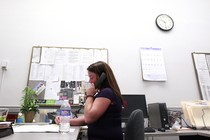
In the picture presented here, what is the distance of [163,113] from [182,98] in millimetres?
733

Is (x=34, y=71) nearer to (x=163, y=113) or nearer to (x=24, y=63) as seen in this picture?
(x=24, y=63)

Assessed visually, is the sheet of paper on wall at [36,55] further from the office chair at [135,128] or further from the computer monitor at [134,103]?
the office chair at [135,128]

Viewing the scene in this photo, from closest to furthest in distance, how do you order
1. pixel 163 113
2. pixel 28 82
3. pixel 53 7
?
pixel 163 113, pixel 28 82, pixel 53 7

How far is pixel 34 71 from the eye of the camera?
2404mm

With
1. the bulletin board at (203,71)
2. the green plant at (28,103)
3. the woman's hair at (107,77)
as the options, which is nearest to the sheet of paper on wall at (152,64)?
the bulletin board at (203,71)

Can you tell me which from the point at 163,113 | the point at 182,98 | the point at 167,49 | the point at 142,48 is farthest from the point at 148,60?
the point at 163,113

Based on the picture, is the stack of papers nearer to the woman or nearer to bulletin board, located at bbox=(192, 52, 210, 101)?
the woman

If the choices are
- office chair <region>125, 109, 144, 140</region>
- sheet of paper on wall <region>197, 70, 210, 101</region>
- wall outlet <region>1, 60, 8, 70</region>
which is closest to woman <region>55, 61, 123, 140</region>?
office chair <region>125, 109, 144, 140</region>

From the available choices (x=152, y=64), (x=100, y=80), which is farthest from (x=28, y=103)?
(x=152, y=64)

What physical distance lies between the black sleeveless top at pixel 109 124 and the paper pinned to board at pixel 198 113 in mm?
1230

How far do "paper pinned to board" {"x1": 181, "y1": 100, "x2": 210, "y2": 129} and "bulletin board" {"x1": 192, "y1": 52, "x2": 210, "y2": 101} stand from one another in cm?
51

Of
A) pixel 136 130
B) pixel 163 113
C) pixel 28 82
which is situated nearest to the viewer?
pixel 136 130

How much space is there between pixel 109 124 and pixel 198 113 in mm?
1384

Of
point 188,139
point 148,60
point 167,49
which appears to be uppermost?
point 167,49
